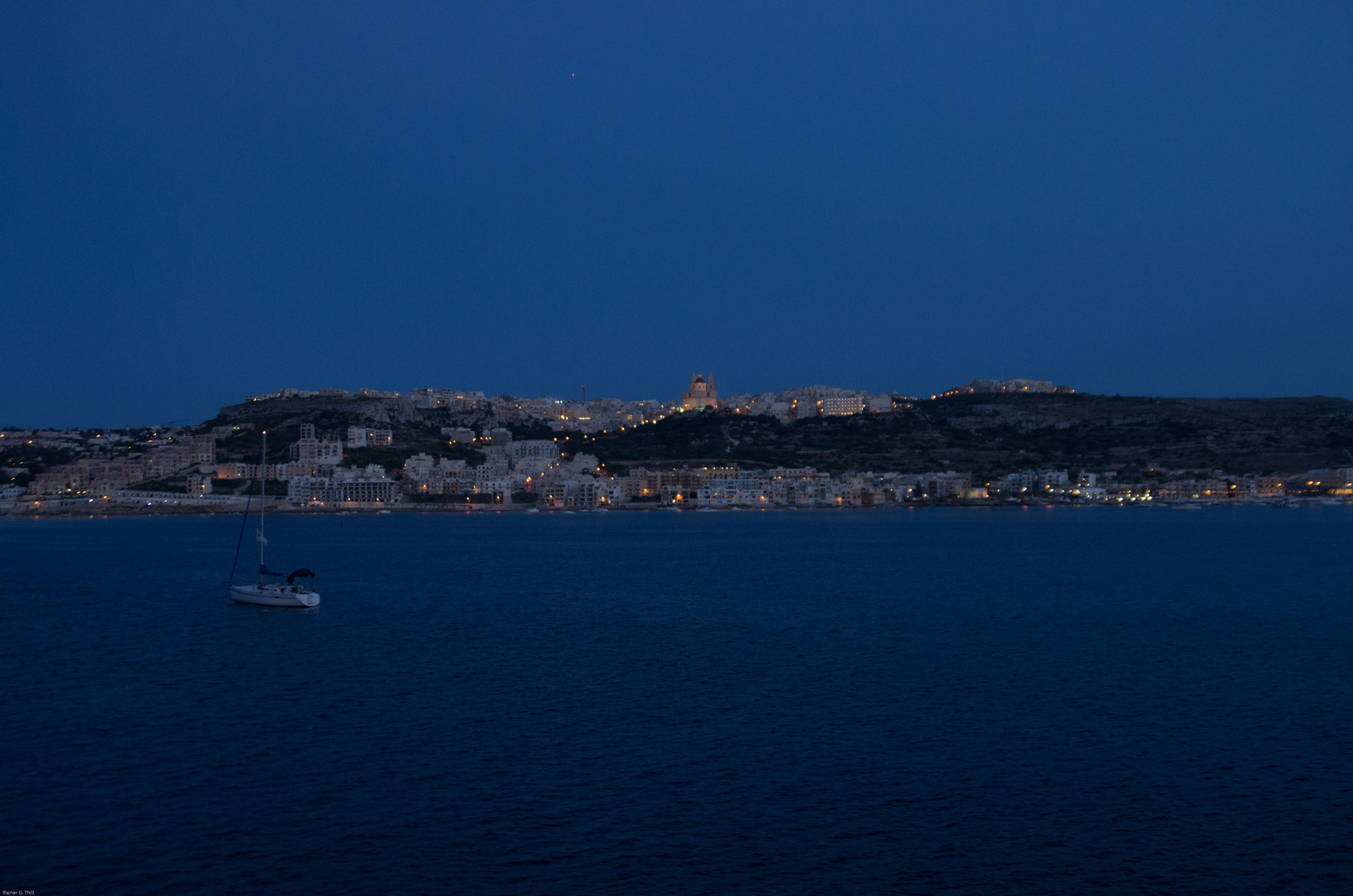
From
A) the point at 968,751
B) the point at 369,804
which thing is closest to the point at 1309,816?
the point at 968,751

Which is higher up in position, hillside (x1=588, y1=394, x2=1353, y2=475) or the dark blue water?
hillside (x1=588, y1=394, x2=1353, y2=475)

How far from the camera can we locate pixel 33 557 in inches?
1757

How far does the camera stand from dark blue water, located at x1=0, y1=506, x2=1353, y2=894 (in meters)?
9.76

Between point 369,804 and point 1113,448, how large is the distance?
116 metres

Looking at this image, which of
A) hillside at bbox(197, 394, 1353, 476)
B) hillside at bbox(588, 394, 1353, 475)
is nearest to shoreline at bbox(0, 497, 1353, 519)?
Answer: hillside at bbox(197, 394, 1353, 476)

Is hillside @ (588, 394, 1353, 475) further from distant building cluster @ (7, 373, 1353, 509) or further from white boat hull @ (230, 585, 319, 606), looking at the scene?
white boat hull @ (230, 585, 319, 606)

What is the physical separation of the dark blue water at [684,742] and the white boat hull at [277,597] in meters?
0.31

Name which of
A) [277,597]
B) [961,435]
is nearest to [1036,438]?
[961,435]

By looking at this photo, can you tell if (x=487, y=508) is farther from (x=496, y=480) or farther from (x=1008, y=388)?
(x=1008, y=388)

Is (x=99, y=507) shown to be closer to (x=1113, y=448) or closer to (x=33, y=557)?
(x=33, y=557)

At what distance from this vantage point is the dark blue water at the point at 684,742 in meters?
9.76

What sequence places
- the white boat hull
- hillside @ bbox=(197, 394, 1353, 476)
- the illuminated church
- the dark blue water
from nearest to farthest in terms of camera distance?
the dark blue water → the white boat hull → hillside @ bbox=(197, 394, 1353, 476) → the illuminated church

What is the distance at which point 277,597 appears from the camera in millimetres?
26750

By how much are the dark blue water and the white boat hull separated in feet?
1.01
